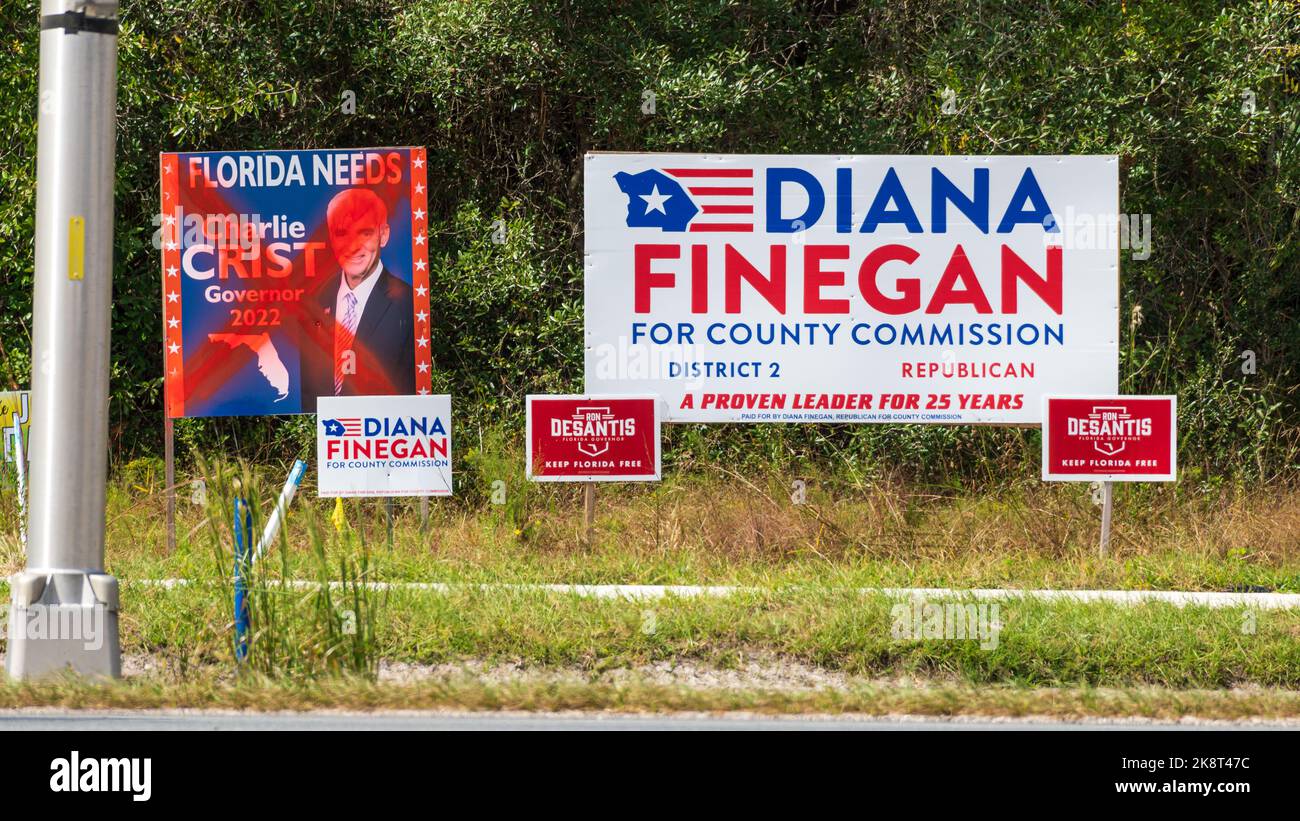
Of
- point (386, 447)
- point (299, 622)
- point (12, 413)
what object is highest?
point (12, 413)

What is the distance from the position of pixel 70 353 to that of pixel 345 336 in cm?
429

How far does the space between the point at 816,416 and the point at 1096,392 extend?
212 cm

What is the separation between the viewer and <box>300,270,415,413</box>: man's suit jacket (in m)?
10.8

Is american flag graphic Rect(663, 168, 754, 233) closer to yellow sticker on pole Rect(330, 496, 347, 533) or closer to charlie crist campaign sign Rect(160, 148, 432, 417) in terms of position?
charlie crist campaign sign Rect(160, 148, 432, 417)

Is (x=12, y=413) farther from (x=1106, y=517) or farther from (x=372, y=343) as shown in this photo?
(x=1106, y=517)

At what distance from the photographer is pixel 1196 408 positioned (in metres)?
12.7

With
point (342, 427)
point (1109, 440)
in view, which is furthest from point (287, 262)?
point (1109, 440)

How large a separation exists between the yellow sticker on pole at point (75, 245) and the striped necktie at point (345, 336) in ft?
14.0

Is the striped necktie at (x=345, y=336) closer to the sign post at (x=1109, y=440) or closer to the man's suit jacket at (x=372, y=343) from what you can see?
the man's suit jacket at (x=372, y=343)

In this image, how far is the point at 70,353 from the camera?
653 centimetres

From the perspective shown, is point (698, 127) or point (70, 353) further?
point (698, 127)

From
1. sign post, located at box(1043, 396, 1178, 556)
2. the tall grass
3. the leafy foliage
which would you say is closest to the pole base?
the tall grass

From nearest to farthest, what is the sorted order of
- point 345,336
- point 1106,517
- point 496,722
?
point 496,722
point 1106,517
point 345,336

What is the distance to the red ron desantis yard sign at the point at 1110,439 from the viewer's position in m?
9.81
